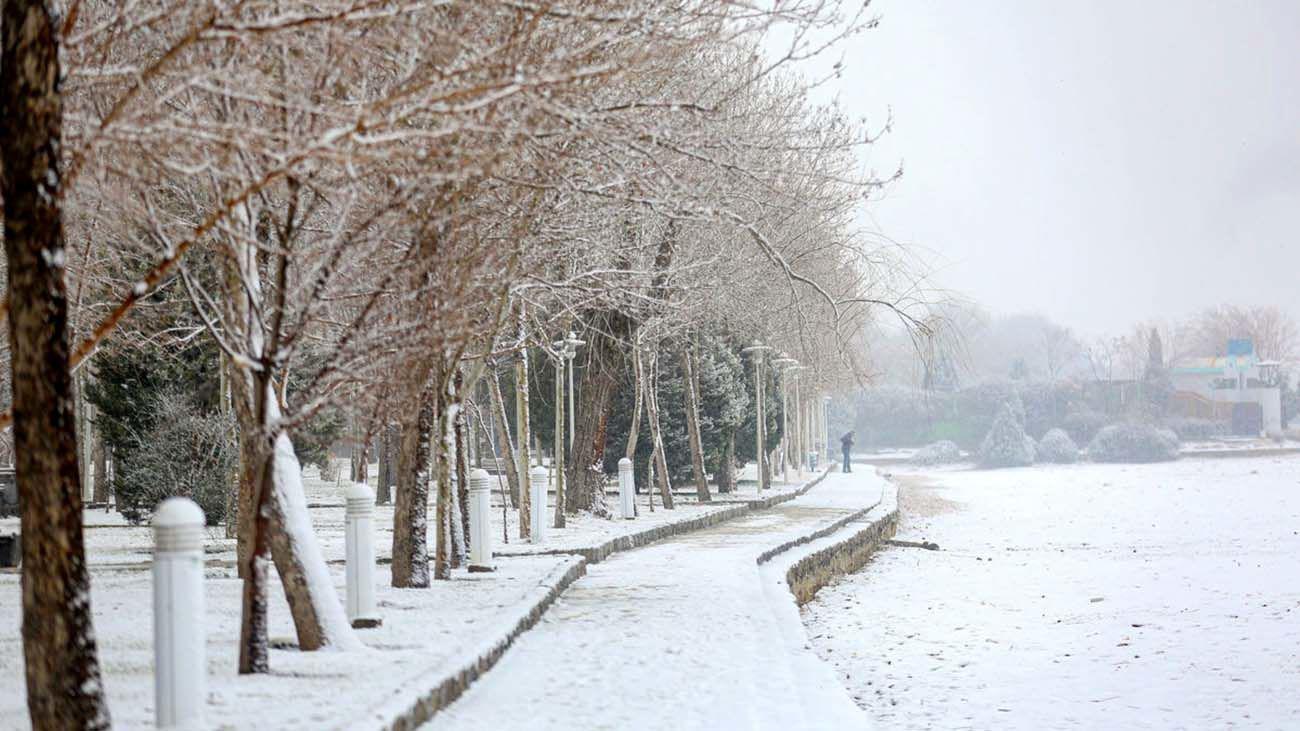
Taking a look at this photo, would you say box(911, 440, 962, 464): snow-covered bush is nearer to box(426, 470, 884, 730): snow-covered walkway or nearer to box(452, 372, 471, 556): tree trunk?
box(426, 470, 884, 730): snow-covered walkway

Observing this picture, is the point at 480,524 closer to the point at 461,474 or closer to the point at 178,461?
the point at 461,474

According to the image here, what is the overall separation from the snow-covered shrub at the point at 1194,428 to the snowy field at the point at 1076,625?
222ft

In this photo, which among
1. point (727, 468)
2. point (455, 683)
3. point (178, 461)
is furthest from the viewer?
point (727, 468)

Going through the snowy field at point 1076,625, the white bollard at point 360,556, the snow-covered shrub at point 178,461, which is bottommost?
the snowy field at point 1076,625

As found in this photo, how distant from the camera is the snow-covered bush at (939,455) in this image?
102938mm

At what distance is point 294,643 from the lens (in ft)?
36.0

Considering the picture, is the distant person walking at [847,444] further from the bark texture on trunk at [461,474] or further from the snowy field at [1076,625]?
the bark texture on trunk at [461,474]

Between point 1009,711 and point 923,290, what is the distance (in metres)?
6.14

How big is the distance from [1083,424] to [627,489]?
8615 centimetres

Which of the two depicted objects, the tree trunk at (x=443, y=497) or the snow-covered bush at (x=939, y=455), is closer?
the tree trunk at (x=443, y=497)

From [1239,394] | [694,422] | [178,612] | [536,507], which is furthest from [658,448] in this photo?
[1239,394]

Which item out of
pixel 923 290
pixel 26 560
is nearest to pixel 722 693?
pixel 26 560

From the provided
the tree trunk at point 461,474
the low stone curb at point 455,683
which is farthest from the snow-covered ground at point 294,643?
the tree trunk at point 461,474

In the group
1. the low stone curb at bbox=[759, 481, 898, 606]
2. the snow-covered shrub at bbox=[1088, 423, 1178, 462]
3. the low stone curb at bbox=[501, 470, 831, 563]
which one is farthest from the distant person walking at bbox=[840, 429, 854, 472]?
the snow-covered shrub at bbox=[1088, 423, 1178, 462]
